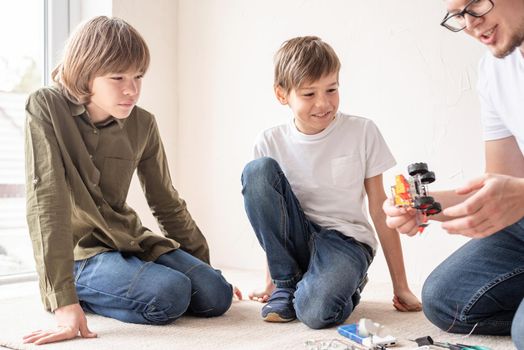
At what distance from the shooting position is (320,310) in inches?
51.1

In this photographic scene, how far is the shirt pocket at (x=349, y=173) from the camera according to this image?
150 cm

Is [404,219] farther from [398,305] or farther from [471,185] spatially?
[398,305]

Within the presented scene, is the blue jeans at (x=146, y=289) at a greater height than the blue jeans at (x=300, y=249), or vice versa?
the blue jeans at (x=300, y=249)

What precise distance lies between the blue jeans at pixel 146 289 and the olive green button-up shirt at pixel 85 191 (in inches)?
2.0

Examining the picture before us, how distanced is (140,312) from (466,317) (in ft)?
2.16

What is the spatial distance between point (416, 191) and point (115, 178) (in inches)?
30.4

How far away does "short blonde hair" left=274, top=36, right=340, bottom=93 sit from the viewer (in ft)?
4.76

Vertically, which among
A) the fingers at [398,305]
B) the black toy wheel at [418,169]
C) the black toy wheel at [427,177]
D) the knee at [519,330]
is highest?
the black toy wheel at [418,169]

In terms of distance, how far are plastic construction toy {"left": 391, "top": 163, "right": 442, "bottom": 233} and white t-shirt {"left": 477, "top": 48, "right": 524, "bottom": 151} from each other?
0.33 m

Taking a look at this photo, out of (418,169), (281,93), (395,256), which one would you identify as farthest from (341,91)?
(418,169)

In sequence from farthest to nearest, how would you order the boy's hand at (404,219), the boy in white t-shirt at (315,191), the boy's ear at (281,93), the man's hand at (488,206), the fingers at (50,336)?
the boy's ear at (281,93)
the boy in white t-shirt at (315,191)
the fingers at (50,336)
the boy's hand at (404,219)
the man's hand at (488,206)

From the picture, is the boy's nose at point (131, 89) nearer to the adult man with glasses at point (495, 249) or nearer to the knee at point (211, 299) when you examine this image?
the knee at point (211, 299)

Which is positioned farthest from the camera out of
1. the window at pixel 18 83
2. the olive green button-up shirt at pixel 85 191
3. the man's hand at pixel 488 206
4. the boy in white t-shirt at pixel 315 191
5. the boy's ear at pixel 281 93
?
the window at pixel 18 83

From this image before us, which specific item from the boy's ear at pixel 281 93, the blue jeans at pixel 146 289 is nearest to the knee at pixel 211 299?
the blue jeans at pixel 146 289
